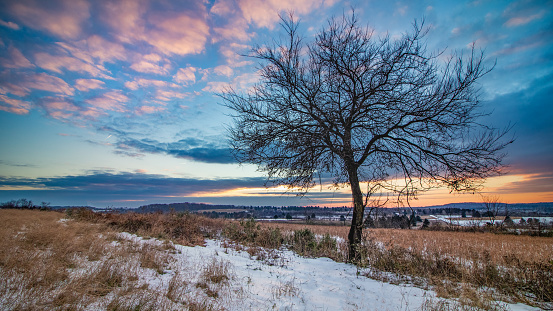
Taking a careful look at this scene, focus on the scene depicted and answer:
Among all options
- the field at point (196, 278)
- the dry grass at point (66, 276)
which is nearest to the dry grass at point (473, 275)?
the field at point (196, 278)

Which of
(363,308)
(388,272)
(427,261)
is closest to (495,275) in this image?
(427,261)

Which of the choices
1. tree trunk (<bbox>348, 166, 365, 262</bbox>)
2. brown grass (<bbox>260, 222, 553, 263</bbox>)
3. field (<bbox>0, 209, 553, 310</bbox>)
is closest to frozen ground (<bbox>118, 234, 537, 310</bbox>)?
field (<bbox>0, 209, 553, 310</bbox>)

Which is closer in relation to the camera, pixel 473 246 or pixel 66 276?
pixel 66 276

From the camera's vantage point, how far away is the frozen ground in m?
4.45

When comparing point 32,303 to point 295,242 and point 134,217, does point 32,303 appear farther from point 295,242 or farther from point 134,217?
point 134,217

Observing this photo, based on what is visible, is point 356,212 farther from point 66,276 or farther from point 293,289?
point 66,276

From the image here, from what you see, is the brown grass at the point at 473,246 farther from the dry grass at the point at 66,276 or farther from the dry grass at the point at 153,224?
the dry grass at the point at 66,276

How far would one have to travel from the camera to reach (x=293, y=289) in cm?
520

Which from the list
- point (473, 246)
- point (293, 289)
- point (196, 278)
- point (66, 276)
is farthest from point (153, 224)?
point (473, 246)

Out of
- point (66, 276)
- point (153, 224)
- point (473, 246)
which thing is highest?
point (66, 276)

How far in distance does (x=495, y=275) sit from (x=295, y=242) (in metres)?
7.63

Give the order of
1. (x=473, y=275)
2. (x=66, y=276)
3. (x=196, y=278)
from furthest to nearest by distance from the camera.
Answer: (x=473, y=275), (x=196, y=278), (x=66, y=276)

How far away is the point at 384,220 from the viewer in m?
8.03

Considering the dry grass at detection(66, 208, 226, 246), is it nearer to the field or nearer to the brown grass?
the field
